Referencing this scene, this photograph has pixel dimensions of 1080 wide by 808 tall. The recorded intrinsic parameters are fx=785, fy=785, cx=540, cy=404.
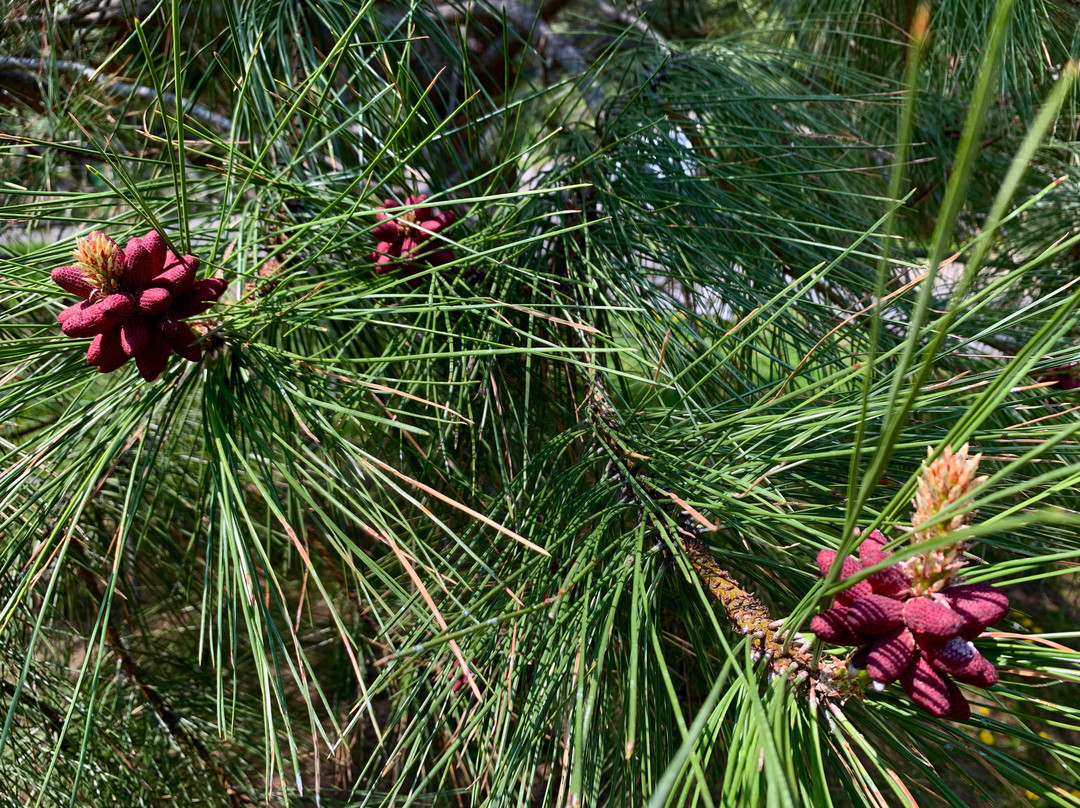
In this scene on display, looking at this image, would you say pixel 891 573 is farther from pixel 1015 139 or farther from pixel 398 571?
pixel 1015 139

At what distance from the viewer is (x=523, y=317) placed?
655 millimetres

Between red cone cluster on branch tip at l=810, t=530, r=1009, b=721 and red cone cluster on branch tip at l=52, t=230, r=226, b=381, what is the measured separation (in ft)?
1.22

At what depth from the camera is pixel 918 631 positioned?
314 millimetres

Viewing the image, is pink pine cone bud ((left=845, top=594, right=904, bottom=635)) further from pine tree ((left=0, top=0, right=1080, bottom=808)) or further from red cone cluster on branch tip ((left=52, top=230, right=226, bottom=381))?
red cone cluster on branch tip ((left=52, top=230, right=226, bottom=381))

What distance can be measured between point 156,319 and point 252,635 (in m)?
0.19

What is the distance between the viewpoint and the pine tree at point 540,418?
0.34 meters

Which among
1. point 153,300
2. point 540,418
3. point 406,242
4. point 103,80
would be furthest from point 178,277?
point 103,80

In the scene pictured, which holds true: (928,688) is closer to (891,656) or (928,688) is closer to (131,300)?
(891,656)

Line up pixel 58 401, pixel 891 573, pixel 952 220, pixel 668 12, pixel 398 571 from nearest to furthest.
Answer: pixel 952 220 < pixel 891 573 < pixel 398 571 < pixel 58 401 < pixel 668 12

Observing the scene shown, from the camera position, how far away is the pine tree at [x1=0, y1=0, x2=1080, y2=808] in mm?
343

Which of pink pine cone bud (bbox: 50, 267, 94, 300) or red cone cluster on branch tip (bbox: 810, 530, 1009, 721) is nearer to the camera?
red cone cluster on branch tip (bbox: 810, 530, 1009, 721)

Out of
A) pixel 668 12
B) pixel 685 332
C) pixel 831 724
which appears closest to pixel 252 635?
pixel 831 724

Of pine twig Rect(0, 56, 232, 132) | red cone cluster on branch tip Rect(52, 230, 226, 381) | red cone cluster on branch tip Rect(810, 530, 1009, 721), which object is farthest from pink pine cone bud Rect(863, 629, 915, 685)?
pine twig Rect(0, 56, 232, 132)

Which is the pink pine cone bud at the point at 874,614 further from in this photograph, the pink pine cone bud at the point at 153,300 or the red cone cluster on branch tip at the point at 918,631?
the pink pine cone bud at the point at 153,300
